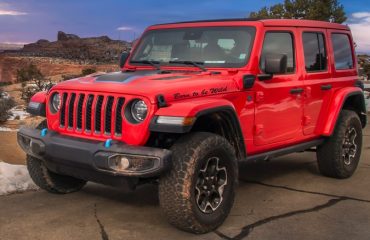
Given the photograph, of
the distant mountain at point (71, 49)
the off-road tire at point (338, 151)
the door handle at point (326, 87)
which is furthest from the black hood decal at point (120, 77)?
the distant mountain at point (71, 49)

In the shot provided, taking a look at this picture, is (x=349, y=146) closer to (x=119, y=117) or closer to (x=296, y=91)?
(x=296, y=91)

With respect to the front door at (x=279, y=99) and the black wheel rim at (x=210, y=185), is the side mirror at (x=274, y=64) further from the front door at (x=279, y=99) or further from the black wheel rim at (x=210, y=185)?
the black wheel rim at (x=210, y=185)

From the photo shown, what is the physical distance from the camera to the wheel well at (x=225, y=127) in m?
5.00

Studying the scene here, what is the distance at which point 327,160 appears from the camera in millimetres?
6930

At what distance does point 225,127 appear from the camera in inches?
204

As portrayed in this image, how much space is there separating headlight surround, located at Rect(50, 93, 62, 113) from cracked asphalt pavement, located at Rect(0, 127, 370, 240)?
1.04 meters

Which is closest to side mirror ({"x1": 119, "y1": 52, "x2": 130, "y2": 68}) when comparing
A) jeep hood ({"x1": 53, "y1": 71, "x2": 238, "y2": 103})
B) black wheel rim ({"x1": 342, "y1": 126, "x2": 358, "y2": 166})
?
jeep hood ({"x1": 53, "y1": 71, "x2": 238, "y2": 103})

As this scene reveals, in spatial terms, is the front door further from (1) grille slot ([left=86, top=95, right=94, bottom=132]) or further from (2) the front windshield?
(1) grille slot ([left=86, top=95, right=94, bottom=132])

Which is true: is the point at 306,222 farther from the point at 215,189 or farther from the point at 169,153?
the point at 169,153

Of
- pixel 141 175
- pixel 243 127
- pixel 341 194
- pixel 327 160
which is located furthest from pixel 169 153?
pixel 327 160

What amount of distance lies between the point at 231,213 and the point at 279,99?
1354 mm

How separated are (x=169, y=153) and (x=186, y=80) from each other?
2.91 ft

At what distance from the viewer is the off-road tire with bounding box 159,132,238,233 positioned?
445 cm

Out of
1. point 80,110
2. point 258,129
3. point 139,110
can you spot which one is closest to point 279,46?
point 258,129
